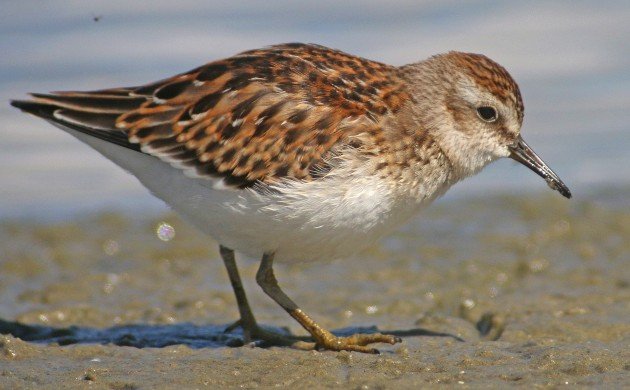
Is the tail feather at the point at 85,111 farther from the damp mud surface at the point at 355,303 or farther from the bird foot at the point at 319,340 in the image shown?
the bird foot at the point at 319,340

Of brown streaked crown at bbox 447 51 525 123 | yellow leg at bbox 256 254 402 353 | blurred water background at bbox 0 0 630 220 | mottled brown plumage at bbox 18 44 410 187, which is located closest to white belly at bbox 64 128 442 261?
mottled brown plumage at bbox 18 44 410 187

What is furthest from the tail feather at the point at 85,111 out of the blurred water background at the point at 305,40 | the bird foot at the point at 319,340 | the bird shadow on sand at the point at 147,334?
→ the blurred water background at the point at 305,40

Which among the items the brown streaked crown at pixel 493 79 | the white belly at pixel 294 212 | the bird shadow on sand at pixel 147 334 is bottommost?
the bird shadow on sand at pixel 147 334

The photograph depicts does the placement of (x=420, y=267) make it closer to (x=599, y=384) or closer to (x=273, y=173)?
(x=273, y=173)

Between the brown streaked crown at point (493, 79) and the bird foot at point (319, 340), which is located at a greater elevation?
the brown streaked crown at point (493, 79)

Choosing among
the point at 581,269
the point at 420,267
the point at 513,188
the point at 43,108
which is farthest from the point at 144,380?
the point at 513,188

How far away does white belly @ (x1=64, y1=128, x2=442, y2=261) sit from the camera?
703 centimetres

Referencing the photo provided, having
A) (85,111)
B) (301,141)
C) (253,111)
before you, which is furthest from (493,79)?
(85,111)

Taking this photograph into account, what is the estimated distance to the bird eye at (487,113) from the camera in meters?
7.90

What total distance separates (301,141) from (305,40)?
313 inches

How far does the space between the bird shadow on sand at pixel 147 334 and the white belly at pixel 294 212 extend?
767 mm

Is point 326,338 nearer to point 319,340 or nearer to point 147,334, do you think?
point 319,340

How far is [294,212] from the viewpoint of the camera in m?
7.04

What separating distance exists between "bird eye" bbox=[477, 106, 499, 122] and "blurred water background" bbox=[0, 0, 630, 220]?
15.9 ft
